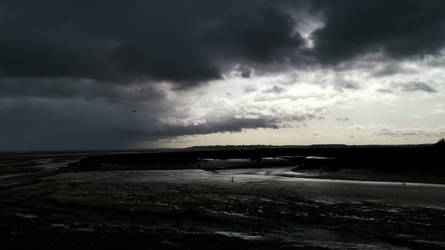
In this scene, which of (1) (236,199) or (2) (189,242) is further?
(1) (236,199)

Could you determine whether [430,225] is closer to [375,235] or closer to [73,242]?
[375,235]

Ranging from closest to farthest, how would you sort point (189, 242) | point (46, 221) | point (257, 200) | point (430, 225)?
point (189, 242), point (430, 225), point (46, 221), point (257, 200)

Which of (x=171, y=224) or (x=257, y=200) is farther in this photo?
(x=257, y=200)

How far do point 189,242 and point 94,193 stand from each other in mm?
15222

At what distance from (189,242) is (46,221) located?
8.63 m

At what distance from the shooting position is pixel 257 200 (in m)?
19.1

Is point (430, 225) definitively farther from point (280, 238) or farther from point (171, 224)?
point (171, 224)

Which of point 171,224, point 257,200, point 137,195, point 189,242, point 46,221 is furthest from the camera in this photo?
point 137,195

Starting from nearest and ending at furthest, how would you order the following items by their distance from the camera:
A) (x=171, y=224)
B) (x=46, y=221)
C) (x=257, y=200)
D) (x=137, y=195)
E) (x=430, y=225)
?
(x=430, y=225) → (x=171, y=224) → (x=46, y=221) → (x=257, y=200) → (x=137, y=195)

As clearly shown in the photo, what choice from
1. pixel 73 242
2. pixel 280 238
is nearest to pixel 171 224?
pixel 73 242

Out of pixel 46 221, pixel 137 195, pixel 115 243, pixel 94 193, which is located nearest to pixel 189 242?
pixel 115 243

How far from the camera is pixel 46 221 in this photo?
14.7 metres

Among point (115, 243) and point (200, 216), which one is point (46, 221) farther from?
point (200, 216)

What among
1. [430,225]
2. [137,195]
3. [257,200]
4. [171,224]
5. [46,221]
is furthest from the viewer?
[137,195]
